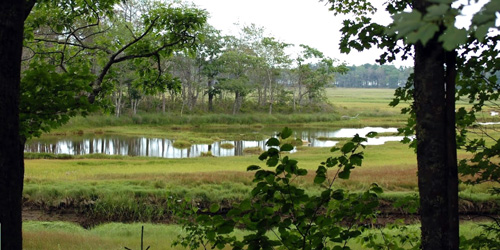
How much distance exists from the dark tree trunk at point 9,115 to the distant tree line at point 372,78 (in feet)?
532

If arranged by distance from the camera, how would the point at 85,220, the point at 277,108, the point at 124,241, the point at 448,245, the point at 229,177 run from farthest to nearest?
the point at 277,108 → the point at 229,177 → the point at 85,220 → the point at 124,241 → the point at 448,245

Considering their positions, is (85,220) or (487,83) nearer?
(487,83)

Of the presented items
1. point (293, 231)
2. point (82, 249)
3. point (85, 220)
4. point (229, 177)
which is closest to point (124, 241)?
point (82, 249)

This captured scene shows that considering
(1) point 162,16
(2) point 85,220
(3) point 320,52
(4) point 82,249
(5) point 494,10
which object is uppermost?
(3) point 320,52

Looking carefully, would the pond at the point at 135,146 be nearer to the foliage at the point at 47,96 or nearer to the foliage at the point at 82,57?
the foliage at the point at 82,57

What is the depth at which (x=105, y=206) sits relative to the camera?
13.4m

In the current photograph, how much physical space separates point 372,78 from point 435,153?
17121 cm

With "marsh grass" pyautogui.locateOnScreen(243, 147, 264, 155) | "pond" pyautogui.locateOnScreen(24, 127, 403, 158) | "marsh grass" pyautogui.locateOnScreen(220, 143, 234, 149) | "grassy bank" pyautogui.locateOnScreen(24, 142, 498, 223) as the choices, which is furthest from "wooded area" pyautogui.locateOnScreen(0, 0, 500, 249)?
"marsh grass" pyautogui.locateOnScreen(220, 143, 234, 149)

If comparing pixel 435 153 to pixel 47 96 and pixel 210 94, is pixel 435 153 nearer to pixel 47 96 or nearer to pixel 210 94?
pixel 47 96

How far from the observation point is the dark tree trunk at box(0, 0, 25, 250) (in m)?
2.84

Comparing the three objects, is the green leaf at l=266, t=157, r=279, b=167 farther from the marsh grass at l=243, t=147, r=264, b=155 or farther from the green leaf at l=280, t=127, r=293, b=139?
the marsh grass at l=243, t=147, r=264, b=155

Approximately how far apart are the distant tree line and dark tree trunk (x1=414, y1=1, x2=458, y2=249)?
162 meters

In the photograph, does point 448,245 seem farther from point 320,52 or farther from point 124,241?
point 320,52

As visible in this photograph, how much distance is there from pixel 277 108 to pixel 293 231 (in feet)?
210
